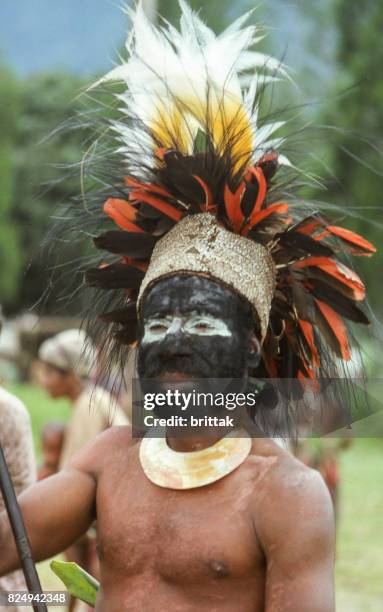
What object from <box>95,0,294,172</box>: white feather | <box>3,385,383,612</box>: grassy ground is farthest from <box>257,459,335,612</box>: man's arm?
<box>3,385,383,612</box>: grassy ground

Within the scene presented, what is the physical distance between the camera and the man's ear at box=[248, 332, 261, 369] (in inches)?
138

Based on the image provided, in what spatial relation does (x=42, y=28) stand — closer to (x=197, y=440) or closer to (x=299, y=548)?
(x=197, y=440)

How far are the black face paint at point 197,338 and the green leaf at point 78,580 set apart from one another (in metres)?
0.64

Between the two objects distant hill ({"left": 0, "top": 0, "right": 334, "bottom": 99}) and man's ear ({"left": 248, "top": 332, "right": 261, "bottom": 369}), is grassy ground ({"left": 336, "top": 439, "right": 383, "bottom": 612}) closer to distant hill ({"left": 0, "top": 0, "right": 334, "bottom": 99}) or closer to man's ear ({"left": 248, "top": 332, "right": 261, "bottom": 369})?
distant hill ({"left": 0, "top": 0, "right": 334, "bottom": 99})

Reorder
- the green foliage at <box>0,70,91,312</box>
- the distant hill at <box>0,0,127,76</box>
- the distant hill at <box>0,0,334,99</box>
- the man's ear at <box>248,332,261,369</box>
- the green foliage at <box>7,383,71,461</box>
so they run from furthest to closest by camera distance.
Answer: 1. the distant hill at <box>0,0,127,76</box>
2. the green foliage at <box>0,70,91,312</box>
3. the green foliage at <box>7,383,71,461</box>
4. the distant hill at <box>0,0,334,99</box>
5. the man's ear at <box>248,332,261,369</box>

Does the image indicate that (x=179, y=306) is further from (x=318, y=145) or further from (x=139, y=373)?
(x=318, y=145)

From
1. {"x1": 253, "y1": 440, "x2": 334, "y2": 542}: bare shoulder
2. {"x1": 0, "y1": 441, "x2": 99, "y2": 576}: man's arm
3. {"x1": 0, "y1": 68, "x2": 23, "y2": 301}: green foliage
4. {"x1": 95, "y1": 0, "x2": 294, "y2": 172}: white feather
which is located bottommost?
{"x1": 0, "y1": 68, "x2": 23, "y2": 301}: green foliage

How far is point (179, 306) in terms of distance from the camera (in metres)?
3.44

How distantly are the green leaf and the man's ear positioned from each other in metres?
0.77

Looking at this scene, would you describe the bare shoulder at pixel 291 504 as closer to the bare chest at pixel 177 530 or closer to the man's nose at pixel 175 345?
the bare chest at pixel 177 530

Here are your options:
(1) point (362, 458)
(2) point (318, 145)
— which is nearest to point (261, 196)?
(2) point (318, 145)

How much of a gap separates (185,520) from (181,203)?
890 mm

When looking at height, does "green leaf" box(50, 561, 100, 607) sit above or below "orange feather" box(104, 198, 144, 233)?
below

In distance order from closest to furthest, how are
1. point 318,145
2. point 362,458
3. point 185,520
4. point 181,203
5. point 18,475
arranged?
1. point 185,520
2. point 181,203
3. point 318,145
4. point 18,475
5. point 362,458
